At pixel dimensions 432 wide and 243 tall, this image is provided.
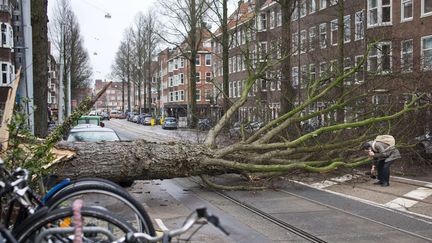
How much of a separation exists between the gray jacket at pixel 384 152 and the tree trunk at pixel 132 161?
14.6 feet

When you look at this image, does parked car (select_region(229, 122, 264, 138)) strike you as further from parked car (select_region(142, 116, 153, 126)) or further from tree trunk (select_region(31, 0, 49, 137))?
parked car (select_region(142, 116, 153, 126))

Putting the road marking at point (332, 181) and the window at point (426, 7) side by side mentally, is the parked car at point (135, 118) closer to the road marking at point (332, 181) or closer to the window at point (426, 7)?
the window at point (426, 7)

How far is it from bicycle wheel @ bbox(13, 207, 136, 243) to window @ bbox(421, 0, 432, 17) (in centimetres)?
3262

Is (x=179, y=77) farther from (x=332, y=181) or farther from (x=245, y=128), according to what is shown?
(x=332, y=181)

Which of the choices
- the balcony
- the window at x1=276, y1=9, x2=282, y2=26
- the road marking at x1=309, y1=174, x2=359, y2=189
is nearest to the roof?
the window at x1=276, y1=9, x2=282, y2=26

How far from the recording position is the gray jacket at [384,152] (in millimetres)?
13211

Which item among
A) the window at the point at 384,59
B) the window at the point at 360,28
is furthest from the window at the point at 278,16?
the window at the point at 384,59

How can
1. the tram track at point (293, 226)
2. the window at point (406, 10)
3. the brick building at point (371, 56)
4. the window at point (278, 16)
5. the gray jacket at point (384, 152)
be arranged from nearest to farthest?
the tram track at point (293, 226), the gray jacket at point (384, 152), the brick building at point (371, 56), the window at point (406, 10), the window at point (278, 16)

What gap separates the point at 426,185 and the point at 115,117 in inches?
4342

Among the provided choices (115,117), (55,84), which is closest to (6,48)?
(55,84)

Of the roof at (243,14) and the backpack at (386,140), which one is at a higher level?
the roof at (243,14)

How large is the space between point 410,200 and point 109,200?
29.9ft

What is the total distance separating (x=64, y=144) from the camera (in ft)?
35.8

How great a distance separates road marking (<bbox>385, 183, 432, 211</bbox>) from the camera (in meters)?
10.5
